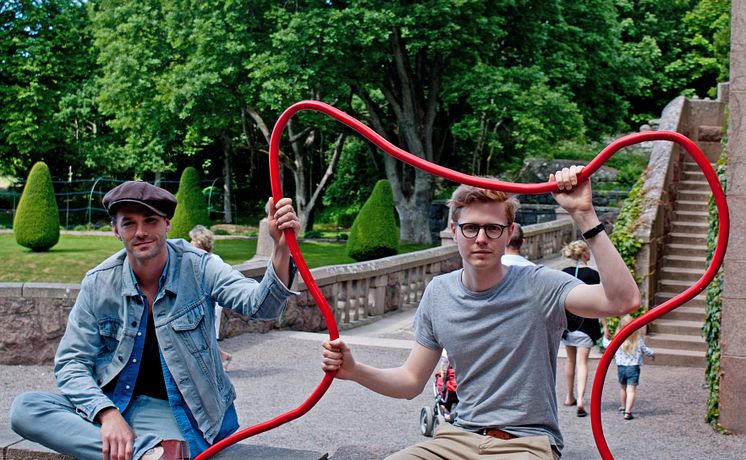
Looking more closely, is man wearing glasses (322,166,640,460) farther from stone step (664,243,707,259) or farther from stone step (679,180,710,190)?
stone step (679,180,710,190)

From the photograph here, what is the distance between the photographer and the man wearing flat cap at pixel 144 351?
411 centimetres

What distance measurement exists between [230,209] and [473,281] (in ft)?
120

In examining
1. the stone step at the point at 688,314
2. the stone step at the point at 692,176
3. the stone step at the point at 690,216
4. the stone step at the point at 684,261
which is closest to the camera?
the stone step at the point at 688,314

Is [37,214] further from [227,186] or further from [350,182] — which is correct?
[350,182]

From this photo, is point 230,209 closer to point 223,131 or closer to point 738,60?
point 223,131

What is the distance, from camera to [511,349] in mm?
3607

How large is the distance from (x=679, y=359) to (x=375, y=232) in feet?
40.6

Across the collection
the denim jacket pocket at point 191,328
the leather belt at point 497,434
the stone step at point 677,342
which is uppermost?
the denim jacket pocket at point 191,328

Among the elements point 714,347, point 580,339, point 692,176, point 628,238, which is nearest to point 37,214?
point 692,176

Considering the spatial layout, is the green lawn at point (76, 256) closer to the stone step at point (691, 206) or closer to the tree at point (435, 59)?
the tree at point (435, 59)

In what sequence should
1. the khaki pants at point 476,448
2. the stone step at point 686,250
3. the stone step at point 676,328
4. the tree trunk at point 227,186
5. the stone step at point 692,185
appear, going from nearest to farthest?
the khaki pants at point 476,448
the stone step at point 676,328
the stone step at point 686,250
the stone step at point 692,185
the tree trunk at point 227,186

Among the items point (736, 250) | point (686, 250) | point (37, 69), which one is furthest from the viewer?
point (37, 69)

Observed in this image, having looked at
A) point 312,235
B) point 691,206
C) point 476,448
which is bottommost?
point 312,235

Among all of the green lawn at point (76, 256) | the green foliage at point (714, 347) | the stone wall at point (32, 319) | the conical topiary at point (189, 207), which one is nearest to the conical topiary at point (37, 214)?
the green lawn at point (76, 256)
